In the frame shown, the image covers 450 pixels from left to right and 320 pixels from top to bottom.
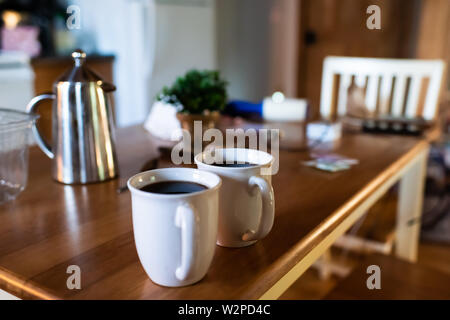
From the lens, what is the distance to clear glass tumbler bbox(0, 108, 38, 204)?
798mm

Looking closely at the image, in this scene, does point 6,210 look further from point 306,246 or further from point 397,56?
point 397,56

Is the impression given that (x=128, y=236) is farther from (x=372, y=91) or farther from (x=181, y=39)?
(x=181, y=39)

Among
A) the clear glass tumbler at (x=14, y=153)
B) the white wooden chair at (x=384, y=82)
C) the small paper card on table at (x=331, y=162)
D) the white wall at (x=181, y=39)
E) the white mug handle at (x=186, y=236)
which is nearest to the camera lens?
the white mug handle at (x=186, y=236)

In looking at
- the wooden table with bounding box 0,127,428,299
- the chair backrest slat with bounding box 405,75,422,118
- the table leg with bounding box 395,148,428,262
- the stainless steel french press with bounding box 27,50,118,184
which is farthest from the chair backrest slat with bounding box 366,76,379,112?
the stainless steel french press with bounding box 27,50,118,184

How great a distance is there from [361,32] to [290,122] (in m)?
2.29

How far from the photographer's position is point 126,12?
2.77 metres

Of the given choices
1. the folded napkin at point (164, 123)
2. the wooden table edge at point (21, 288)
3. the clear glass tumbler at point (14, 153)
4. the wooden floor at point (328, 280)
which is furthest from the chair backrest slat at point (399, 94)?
the wooden table edge at point (21, 288)

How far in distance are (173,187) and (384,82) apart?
1.56 m

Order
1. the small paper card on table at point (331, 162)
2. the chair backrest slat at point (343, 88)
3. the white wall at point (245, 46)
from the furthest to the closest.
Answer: the white wall at point (245, 46)
the chair backrest slat at point (343, 88)
the small paper card on table at point (331, 162)

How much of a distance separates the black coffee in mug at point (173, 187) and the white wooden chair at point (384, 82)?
134 cm

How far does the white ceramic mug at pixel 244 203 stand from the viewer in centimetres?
58

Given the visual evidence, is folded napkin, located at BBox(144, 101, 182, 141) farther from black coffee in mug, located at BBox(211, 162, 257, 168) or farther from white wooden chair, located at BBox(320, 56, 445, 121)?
white wooden chair, located at BBox(320, 56, 445, 121)

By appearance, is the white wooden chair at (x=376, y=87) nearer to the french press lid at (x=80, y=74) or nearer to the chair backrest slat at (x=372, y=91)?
the chair backrest slat at (x=372, y=91)

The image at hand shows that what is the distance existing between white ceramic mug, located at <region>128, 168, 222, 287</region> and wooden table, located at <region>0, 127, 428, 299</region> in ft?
0.08
